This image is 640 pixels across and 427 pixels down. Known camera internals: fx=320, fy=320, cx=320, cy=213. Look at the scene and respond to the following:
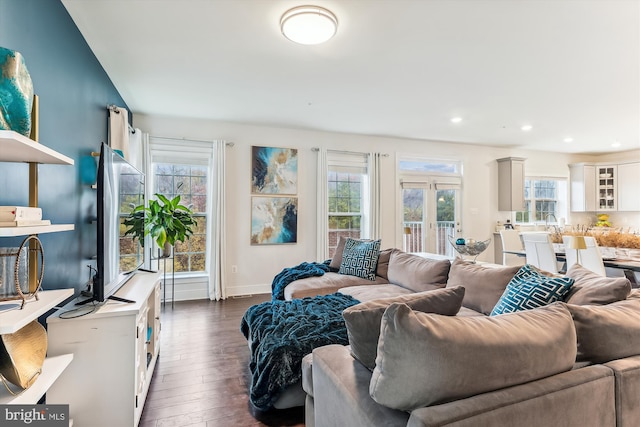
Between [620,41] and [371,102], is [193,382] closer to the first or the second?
[371,102]

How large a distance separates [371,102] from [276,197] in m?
2.07

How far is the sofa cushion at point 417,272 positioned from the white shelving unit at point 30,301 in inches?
99.5

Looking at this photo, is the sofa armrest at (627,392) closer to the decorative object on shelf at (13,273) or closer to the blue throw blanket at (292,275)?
the decorative object on shelf at (13,273)

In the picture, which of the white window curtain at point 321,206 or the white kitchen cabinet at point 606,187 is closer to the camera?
the white window curtain at point 321,206

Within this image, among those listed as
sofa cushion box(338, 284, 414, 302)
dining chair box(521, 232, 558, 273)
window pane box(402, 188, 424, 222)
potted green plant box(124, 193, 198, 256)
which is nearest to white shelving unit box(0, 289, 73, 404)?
sofa cushion box(338, 284, 414, 302)

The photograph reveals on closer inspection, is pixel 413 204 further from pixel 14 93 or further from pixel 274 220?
pixel 14 93

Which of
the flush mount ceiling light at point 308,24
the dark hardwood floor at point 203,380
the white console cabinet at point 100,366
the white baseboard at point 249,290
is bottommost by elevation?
the dark hardwood floor at point 203,380

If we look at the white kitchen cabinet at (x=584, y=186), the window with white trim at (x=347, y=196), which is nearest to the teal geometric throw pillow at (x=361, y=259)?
the window with white trim at (x=347, y=196)

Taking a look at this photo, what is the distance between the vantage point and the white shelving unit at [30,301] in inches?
42.8

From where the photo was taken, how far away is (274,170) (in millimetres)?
5105

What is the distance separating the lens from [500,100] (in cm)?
396

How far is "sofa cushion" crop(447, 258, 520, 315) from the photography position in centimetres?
220

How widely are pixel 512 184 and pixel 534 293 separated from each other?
5618 mm

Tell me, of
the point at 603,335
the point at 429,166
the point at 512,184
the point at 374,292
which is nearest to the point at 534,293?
the point at 603,335
